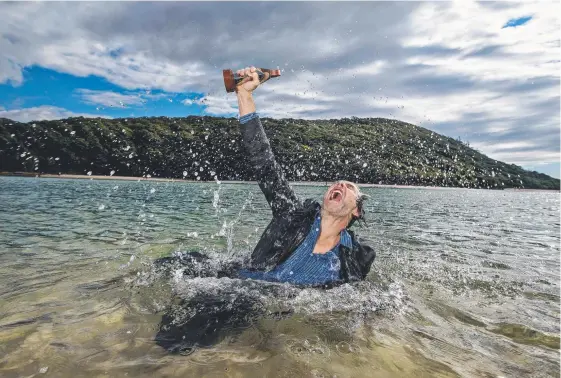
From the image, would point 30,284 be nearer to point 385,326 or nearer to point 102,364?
point 102,364

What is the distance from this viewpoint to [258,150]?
5137mm

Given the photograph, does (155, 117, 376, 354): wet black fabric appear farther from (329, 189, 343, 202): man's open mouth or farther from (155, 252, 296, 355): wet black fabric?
(329, 189, 343, 202): man's open mouth

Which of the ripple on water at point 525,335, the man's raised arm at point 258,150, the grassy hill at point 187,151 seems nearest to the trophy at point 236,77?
the man's raised arm at point 258,150

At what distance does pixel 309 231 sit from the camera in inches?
202

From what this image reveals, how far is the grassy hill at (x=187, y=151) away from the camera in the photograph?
113m

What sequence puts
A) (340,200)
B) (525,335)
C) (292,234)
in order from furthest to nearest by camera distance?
(292,234) < (525,335) < (340,200)

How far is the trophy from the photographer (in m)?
5.10

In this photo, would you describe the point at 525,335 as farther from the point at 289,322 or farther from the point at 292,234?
the point at 292,234

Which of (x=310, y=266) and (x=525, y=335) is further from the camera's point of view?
(x=310, y=266)

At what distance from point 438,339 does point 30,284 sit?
22.3ft

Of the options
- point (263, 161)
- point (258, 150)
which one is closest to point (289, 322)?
point (263, 161)

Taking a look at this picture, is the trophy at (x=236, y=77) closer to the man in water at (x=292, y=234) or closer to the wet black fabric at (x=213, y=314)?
the man in water at (x=292, y=234)

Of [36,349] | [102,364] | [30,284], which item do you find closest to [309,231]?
[102,364]

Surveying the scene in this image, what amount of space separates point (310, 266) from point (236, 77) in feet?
10.3
